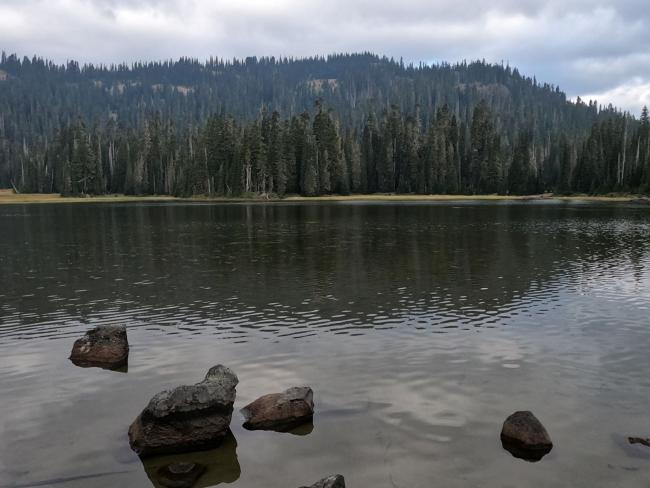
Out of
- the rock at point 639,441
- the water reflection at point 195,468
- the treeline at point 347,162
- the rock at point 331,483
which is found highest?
the treeline at point 347,162

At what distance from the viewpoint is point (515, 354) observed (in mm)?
17656

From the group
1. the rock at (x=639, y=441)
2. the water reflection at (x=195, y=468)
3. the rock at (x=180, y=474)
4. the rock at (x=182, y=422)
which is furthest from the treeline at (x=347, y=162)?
the rock at (x=639, y=441)

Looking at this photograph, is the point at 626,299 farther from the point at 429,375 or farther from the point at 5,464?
Answer: the point at 5,464

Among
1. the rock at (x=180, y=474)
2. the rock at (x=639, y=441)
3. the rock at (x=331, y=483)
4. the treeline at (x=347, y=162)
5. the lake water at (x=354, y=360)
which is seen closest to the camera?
the rock at (x=331, y=483)

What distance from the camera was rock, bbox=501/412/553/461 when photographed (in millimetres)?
11445

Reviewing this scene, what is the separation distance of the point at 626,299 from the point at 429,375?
587 inches

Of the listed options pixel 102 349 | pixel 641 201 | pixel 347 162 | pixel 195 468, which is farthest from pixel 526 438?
pixel 347 162

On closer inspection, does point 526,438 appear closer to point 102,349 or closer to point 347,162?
point 102,349

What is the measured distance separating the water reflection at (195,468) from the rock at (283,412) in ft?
3.31

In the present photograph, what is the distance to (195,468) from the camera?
11219mm

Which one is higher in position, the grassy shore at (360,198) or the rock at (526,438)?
the grassy shore at (360,198)

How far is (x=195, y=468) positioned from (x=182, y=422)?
1118mm

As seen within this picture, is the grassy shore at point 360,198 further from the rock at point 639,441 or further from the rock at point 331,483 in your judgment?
the rock at point 331,483

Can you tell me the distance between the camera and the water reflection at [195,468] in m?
10.7
